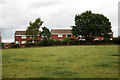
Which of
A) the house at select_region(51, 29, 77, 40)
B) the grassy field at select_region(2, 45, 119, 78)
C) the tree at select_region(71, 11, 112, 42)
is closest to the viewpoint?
the grassy field at select_region(2, 45, 119, 78)

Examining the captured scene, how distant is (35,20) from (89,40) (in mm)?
17260

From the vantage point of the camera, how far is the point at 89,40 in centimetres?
4475

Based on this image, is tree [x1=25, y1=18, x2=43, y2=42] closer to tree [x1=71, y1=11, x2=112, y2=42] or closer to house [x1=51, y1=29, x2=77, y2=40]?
tree [x1=71, y1=11, x2=112, y2=42]

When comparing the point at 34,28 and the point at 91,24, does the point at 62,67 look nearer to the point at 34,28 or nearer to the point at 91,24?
the point at 91,24

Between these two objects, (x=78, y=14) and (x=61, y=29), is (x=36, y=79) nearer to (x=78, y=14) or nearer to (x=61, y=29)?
(x=78, y=14)

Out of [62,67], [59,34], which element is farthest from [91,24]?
[62,67]

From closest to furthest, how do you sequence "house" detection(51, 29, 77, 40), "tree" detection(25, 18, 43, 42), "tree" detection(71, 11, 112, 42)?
"tree" detection(71, 11, 112, 42) → "tree" detection(25, 18, 43, 42) → "house" detection(51, 29, 77, 40)

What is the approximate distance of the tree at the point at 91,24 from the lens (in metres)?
41.1

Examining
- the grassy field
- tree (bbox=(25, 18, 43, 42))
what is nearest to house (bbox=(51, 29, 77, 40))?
tree (bbox=(25, 18, 43, 42))

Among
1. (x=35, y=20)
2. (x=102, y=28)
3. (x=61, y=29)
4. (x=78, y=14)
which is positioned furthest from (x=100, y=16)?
(x=61, y=29)

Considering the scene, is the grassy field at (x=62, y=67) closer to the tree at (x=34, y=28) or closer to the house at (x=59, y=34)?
the tree at (x=34, y=28)

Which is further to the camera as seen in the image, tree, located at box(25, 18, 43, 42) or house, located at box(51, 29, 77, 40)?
house, located at box(51, 29, 77, 40)

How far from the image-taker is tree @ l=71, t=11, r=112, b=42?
41.1 meters

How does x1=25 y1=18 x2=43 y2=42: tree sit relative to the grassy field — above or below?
above
